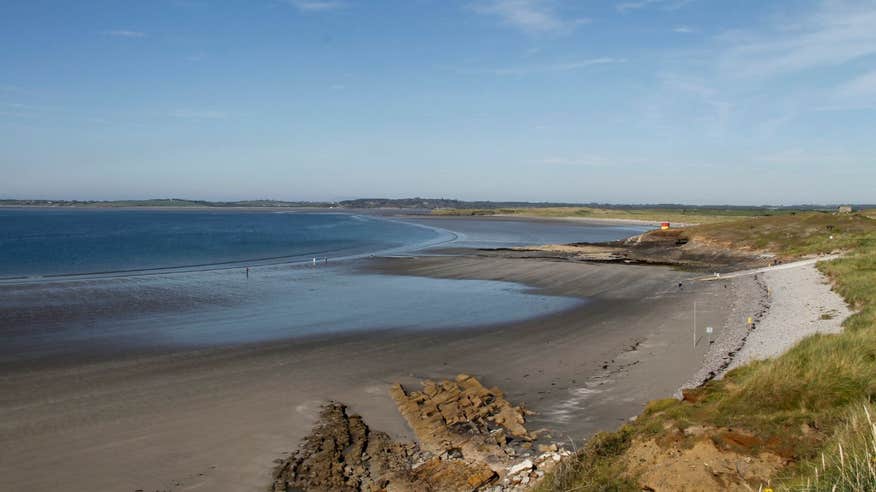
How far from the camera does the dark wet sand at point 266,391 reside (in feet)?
35.5

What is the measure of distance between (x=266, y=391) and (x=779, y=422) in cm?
1093

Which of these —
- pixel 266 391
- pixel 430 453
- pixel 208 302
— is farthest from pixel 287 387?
pixel 208 302

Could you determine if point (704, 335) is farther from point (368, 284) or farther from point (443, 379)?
point (368, 284)

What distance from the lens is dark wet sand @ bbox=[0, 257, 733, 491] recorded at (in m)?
10.8

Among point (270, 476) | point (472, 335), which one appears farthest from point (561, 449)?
point (472, 335)

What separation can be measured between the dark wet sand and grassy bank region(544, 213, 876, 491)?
262 centimetres

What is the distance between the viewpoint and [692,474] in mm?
7352

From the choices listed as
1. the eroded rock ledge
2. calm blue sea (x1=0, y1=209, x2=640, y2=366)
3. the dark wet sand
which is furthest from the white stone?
calm blue sea (x1=0, y1=209, x2=640, y2=366)

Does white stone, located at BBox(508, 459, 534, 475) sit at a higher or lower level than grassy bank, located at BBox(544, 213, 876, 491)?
lower

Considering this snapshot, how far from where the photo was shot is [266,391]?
48.8 feet

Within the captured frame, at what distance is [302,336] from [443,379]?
23.2 ft

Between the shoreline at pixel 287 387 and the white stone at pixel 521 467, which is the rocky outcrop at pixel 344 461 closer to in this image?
the shoreline at pixel 287 387

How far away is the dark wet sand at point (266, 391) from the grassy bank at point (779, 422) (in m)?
2.62

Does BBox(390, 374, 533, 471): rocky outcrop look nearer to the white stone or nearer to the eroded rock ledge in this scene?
the eroded rock ledge
